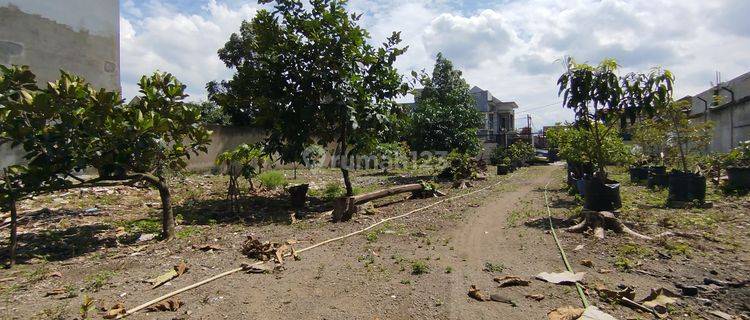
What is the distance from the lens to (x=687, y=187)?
30.1 feet

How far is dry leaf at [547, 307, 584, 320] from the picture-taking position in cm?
364

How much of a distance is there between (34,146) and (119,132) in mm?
942

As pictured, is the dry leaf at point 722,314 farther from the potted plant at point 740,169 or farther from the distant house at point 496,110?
the distant house at point 496,110

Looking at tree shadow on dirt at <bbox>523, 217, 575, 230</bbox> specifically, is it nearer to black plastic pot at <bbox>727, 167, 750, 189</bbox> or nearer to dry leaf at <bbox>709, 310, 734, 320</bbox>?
dry leaf at <bbox>709, 310, 734, 320</bbox>

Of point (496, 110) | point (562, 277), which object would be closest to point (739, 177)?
point (562, 277)

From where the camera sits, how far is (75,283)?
4715 mm

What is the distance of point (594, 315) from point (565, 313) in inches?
8.3

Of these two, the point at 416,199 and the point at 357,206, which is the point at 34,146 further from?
the point at 416,199

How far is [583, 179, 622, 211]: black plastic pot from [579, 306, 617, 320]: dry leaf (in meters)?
4.66

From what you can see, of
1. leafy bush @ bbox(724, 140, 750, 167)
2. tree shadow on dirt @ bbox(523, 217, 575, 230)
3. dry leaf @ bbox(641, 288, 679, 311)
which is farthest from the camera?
leafy bush @ bbox(724, 140, 750, 167)

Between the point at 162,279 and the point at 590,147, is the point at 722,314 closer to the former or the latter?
the point at 162,279

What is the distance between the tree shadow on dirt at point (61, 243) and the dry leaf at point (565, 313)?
5688 mm

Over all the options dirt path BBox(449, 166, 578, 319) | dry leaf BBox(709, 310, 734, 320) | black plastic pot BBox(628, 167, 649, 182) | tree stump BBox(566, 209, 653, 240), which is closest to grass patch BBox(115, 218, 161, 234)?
dirt path BBox(449, 166, 578, 319)

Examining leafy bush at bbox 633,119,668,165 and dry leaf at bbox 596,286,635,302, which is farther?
leafy bush at bbox 633,119,668,165
